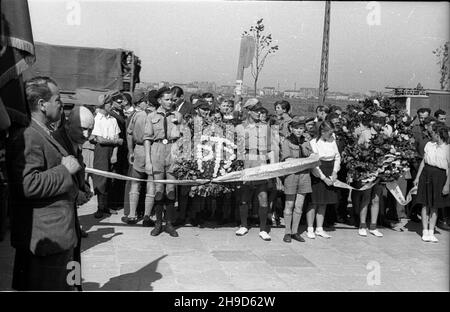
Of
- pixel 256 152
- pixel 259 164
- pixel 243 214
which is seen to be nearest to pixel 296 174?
pixel 259 164

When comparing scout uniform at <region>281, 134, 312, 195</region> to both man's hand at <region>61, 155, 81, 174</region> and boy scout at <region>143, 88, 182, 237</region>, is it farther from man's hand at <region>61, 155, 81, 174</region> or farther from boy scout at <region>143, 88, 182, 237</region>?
man's hand at <region>61, 155, 81, 174</region>

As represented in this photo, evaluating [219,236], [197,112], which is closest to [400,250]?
[219,236]

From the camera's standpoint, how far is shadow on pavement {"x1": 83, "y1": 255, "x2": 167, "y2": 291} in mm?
5258

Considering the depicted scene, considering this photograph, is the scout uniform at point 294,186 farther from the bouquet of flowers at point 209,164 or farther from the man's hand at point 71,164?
the man's hand at point 71,164

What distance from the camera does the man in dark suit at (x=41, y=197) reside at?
3299mm

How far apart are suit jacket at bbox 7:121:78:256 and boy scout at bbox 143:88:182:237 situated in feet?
13.4

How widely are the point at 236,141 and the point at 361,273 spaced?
8.64 feet

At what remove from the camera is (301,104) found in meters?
13.2

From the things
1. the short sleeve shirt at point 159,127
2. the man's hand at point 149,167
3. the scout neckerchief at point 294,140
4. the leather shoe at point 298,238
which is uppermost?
the short sleeve shirt at point 159,127

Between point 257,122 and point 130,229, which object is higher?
point 257,122

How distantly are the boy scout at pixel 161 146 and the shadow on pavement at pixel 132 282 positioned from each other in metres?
1.77

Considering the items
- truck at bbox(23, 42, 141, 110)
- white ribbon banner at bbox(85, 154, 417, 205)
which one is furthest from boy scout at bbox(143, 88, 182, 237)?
truck at bbox(23, 42, 141, 110)

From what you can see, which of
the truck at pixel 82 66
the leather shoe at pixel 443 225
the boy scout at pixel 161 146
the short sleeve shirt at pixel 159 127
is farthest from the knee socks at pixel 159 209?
the truck at pixel 82 66
